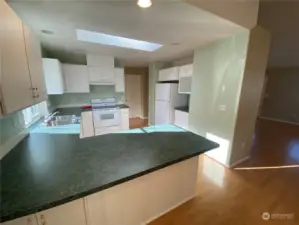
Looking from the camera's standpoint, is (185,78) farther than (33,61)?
Yes

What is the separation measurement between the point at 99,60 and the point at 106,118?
1.50 metres

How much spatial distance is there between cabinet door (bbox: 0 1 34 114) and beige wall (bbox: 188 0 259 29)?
→ 4.93ft

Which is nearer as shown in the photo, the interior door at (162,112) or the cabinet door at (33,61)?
the cabinet door at (33,61)

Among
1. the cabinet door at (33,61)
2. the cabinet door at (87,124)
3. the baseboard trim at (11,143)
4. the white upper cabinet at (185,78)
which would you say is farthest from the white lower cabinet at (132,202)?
the cabinet door at (87,124)

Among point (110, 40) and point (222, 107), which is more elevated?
point (110, 40)

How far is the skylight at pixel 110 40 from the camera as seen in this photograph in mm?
2565

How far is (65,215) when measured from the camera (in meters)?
1.07

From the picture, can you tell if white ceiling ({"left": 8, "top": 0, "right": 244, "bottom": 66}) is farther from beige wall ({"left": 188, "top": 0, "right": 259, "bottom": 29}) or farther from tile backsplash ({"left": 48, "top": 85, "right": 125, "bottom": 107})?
tile backsplash ({"left": 48, "top": 85, "right": 125, "bottom": 107})

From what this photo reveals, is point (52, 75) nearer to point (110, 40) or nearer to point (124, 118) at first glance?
point (110, 40)

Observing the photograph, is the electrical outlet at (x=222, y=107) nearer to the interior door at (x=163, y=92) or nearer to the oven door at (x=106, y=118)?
the interior door at (x=163, y=92)

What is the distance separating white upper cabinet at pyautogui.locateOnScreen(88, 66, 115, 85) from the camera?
3732 millimetres

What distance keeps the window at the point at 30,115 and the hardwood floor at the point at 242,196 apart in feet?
6.79

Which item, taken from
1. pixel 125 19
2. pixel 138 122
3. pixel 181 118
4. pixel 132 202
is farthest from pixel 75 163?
pixel 138 122

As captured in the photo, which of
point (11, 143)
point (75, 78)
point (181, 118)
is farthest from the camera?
point (181, 118)
